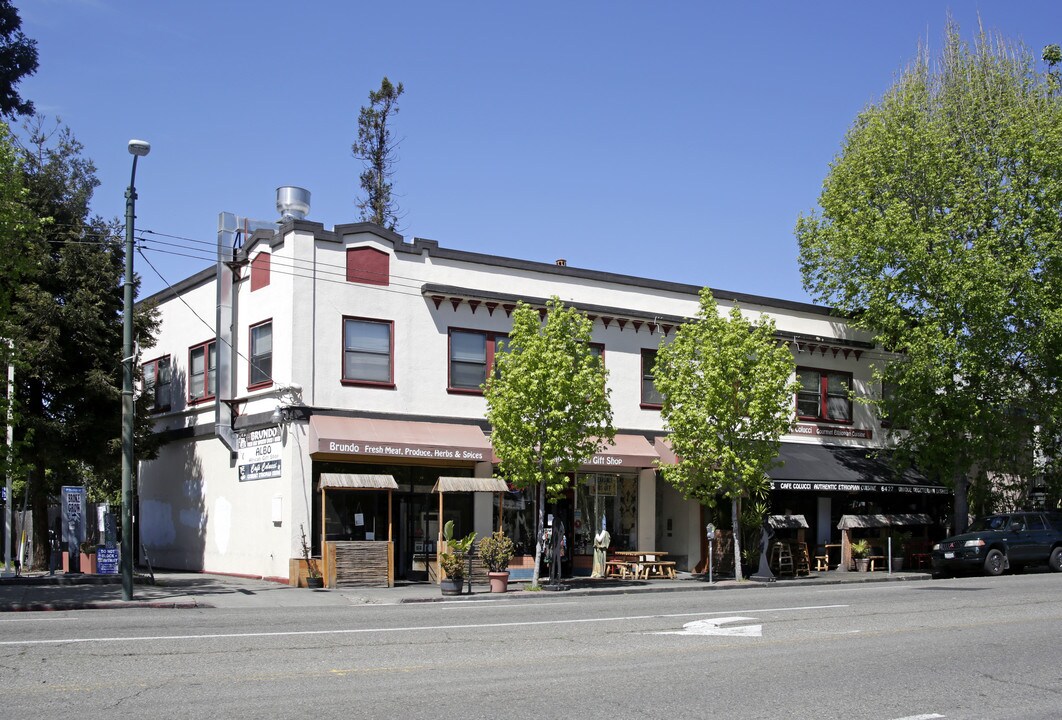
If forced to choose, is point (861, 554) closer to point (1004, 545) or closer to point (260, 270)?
point (1004, 545)

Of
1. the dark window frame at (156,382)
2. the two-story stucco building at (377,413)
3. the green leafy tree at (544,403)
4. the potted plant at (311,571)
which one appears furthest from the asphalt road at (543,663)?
the dark window frame at (156,382)

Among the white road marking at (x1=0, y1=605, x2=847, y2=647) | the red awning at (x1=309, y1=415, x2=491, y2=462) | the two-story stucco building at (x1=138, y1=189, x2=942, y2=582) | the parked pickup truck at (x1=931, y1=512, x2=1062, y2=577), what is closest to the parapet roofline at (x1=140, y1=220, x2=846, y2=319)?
the two-story stucco building at (x1=138, y1=189, x2=942, y2=582)

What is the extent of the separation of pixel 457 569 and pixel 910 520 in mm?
16628

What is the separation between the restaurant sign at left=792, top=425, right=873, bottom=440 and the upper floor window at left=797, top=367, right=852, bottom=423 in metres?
0.27

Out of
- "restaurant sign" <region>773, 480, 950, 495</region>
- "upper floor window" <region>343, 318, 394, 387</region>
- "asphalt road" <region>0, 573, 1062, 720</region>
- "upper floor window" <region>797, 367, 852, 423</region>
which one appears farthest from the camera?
"upper floor window" <region>797, 367, 852, 423</region>

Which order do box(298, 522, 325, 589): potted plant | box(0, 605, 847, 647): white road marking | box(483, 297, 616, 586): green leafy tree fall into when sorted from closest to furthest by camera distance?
box(0, 605, 847, 647): white road marking → box(483, 297, 616, 586): green leafy tree → box(298, 522, 325, 589): potted plant

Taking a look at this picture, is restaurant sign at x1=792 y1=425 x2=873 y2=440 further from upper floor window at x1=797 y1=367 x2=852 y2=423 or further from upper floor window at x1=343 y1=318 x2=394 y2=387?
upper floor window at x1=343 y1=318 x2=394 y2=387

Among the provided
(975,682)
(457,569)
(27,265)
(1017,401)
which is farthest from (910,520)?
(27,265)

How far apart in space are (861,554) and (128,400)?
21.8 metres

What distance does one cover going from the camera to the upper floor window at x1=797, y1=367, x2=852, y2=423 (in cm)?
3362

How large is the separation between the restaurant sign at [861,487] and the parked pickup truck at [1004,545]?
11.0 ft

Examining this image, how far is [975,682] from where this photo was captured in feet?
34.1

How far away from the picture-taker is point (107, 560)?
24.3 m

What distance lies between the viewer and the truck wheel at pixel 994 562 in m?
27.7
